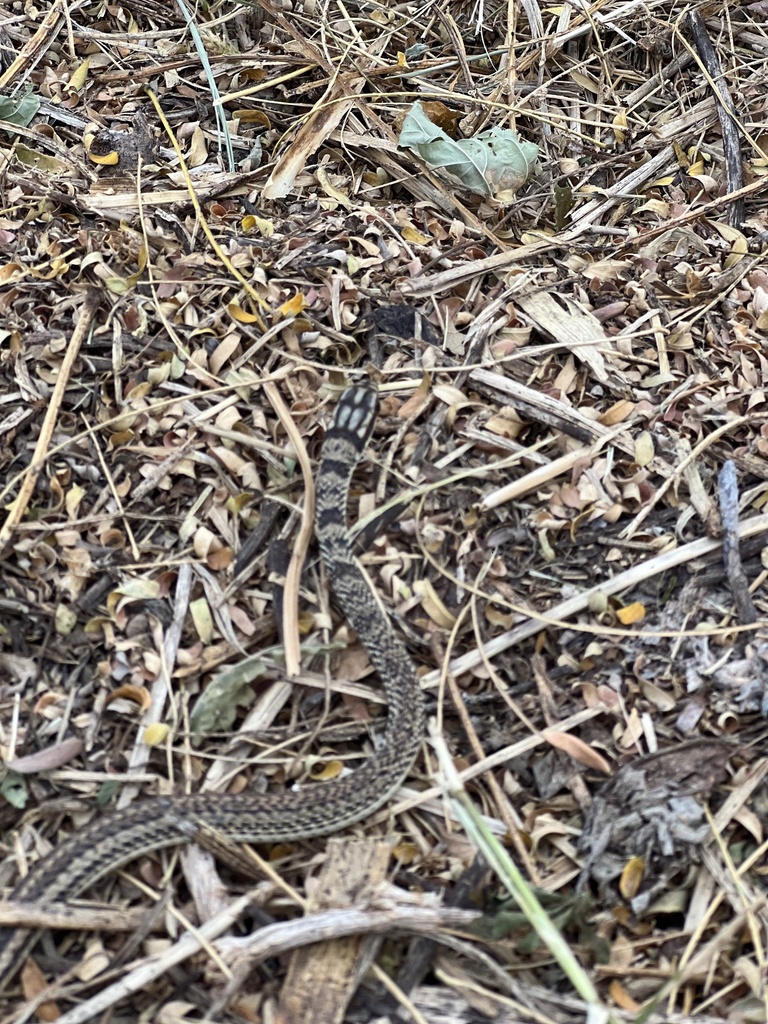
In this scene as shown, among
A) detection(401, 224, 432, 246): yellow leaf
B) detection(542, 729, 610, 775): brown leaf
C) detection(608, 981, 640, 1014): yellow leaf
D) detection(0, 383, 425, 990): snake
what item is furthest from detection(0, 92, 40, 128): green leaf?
detection(608, 981, 640, 1014): yellow leaf

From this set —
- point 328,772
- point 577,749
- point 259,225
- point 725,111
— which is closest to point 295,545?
point 328,772

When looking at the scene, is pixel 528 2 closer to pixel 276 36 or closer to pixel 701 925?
pixel 276 36

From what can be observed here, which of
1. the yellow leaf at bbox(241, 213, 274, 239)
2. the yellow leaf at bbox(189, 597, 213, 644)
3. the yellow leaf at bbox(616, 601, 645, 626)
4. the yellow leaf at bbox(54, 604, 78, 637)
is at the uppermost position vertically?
the yellow leaf at bbox(241, 213, 274, 239)

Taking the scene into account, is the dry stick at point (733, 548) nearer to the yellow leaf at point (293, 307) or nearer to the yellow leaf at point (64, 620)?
the yellow leaf at point (293, 307)

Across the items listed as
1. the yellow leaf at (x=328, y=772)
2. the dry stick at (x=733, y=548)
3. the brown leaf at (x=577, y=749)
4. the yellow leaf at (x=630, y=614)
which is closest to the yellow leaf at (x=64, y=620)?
the yellow leaf at (x=328, y=772)

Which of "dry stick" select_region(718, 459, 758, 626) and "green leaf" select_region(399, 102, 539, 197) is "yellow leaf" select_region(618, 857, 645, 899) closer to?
"dry stick" select_region(718, 459, 758, 626)

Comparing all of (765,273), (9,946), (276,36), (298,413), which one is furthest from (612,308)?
(9,946)
